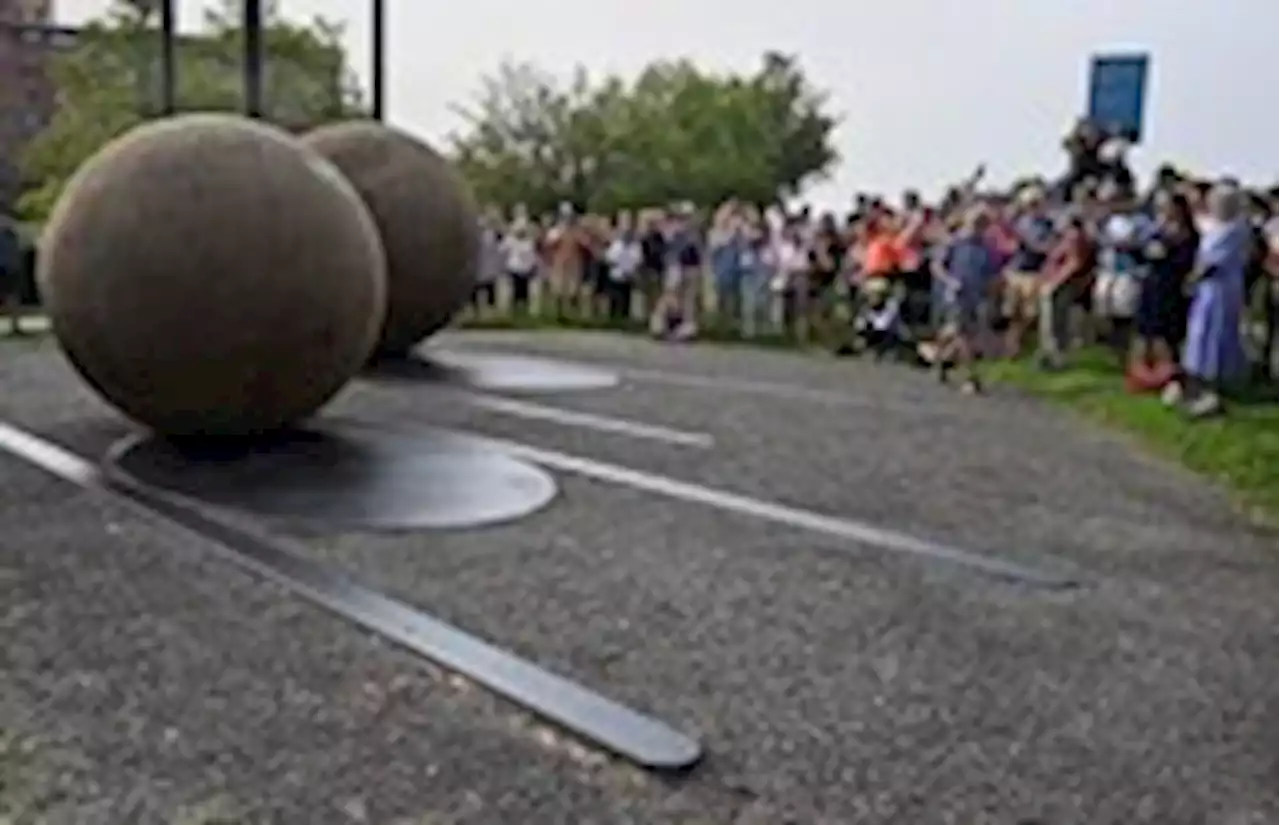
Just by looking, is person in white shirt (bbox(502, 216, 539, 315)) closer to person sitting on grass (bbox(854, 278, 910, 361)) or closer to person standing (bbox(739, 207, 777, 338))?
person standing (bbox(739, 207, 777, 338))

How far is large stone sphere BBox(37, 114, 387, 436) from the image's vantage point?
10.1 meters

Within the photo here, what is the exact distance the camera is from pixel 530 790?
5.37 metres

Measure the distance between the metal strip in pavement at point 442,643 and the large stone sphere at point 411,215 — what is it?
593 cm

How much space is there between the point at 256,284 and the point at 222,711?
4.56m

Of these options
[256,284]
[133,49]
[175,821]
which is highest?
[133,49]

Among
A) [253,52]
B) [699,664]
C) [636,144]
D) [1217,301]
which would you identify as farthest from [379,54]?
[636,144]

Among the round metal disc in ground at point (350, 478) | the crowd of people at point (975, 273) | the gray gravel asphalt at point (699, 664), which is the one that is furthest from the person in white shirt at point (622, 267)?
the gray gravel asphalt at point (699, 664)

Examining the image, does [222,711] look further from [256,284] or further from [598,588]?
[256,284]

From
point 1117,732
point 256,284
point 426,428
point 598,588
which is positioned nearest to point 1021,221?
point 426,428

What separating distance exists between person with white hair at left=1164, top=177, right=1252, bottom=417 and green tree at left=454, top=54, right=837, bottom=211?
133ft

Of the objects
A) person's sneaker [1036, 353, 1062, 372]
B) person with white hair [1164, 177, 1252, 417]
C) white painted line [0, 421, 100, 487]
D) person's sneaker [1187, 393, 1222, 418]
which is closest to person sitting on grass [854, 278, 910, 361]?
person's sneaker [1036, 353, 1062, 372]

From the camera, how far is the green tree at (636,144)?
188 feet

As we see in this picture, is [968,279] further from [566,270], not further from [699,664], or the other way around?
[699,664]

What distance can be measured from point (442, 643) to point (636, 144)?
53540 millimetres
